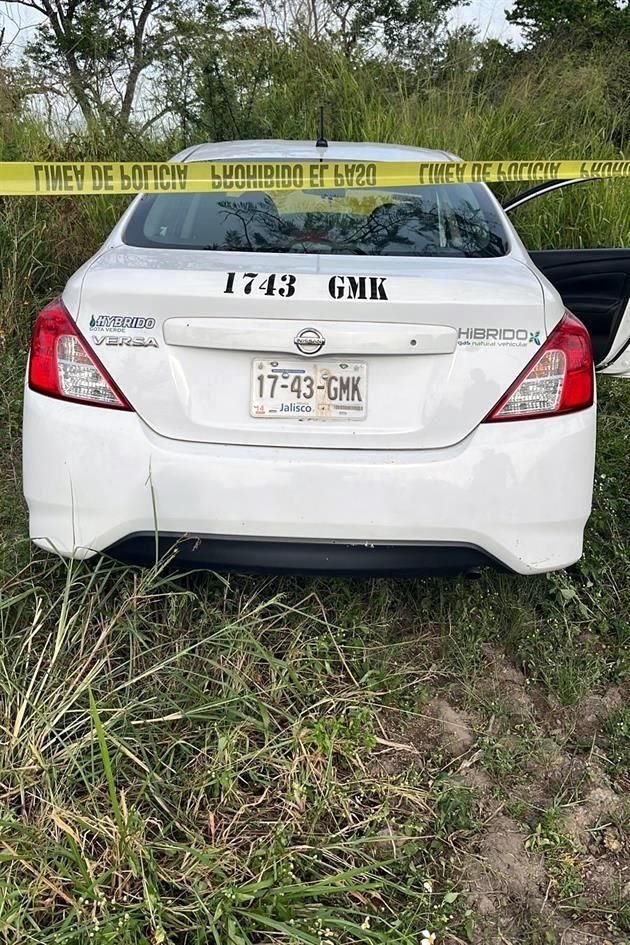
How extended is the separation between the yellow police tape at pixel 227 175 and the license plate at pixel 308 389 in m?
0.85

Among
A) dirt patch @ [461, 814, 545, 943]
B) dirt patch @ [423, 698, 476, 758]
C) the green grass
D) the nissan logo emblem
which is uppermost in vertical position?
the nissan logo emblem

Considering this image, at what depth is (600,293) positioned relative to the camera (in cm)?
351

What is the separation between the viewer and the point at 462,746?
222 cm

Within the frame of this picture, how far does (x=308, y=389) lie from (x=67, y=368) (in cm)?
65

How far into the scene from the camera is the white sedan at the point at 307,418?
198 cm

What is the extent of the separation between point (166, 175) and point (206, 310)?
0.87m

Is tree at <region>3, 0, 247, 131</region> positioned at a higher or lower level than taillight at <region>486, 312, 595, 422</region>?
higher

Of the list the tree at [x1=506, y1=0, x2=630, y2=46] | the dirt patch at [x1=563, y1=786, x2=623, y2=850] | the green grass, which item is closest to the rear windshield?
the green grass

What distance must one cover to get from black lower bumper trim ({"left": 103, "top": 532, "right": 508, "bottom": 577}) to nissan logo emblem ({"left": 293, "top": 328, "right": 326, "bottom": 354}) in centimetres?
51

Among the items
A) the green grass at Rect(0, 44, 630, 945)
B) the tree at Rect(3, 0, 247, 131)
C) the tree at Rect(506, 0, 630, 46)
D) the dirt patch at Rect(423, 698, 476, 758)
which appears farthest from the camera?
the tree at Rect(506, 0, 630, 46)

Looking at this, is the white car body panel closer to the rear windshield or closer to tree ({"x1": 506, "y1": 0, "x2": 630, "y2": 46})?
the rear windshield

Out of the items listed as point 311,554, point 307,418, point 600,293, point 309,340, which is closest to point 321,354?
point 309,340

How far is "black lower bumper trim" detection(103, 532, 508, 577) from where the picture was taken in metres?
2.04

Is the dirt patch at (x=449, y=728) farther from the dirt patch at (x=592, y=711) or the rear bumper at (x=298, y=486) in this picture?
the rear bumper at (x=298, y=486)
